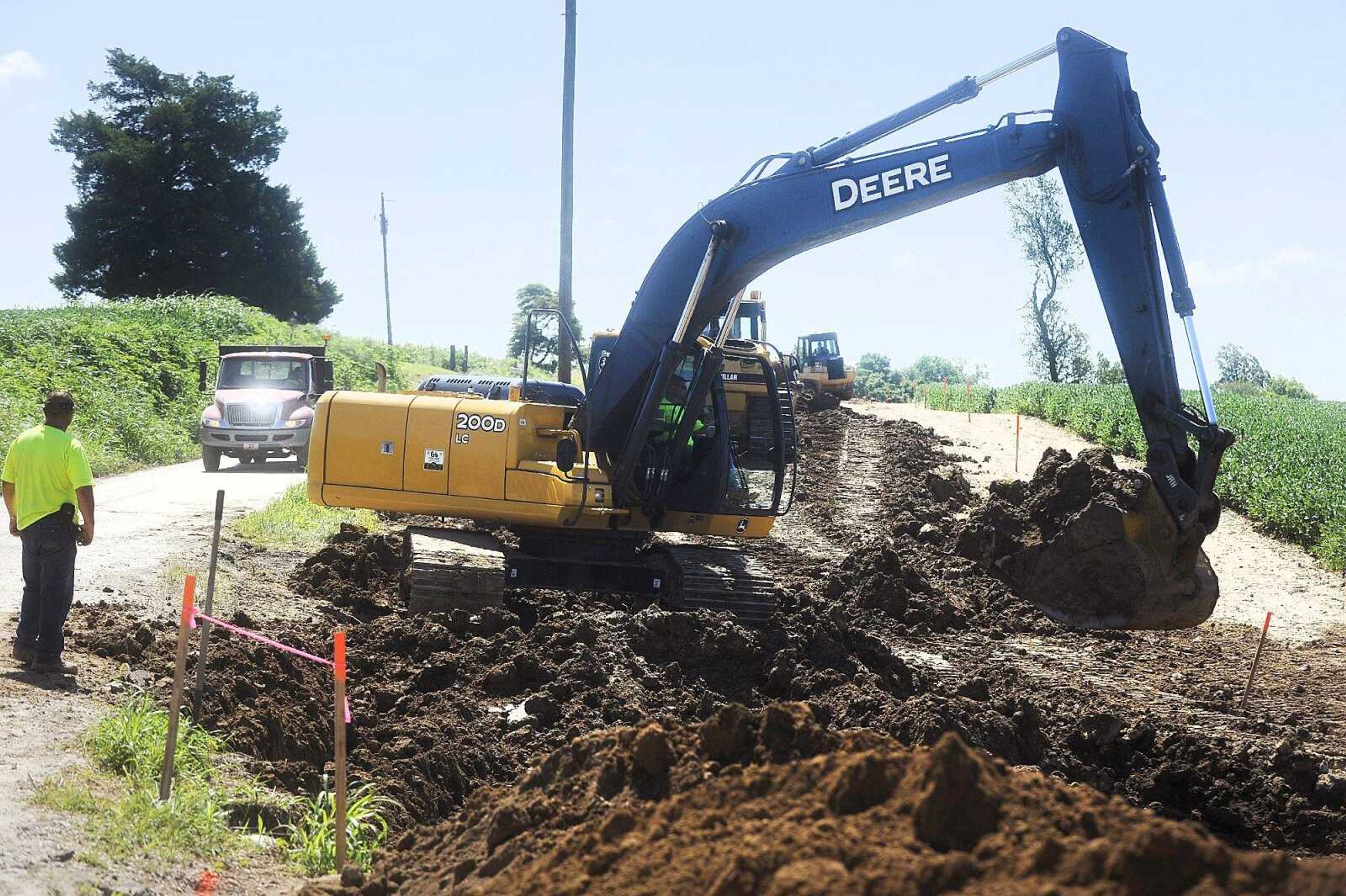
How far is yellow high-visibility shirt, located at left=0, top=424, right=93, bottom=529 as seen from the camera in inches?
349

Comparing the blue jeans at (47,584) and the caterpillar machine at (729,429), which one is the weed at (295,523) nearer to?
the caterpillar machine at (729,429)

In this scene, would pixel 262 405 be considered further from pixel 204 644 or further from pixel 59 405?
pixel 204 644

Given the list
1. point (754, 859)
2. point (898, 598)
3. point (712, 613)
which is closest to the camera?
point (754, 859)

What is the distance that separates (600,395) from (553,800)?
7.16 m

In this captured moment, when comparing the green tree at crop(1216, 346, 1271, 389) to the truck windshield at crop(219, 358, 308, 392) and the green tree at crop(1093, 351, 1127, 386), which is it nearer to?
the green tree at crop(1093, 351, 1127, 386)

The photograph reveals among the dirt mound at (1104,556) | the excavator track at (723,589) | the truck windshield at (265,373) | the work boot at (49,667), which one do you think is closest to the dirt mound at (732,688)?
the excavator track at (723,589)

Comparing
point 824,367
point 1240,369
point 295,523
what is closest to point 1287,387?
point 1240,369

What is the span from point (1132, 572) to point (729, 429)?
397 cm

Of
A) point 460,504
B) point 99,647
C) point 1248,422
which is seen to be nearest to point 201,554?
point 460,504

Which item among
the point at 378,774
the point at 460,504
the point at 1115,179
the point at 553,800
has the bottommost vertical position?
the point at 378,774

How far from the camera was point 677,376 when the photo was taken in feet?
41.0

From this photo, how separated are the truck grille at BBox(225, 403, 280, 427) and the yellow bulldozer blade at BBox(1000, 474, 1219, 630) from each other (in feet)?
56.6

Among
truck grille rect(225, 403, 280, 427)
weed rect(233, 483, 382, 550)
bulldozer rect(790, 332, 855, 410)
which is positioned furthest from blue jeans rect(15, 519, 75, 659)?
bulldozer rect(790, 332, 855, 410)

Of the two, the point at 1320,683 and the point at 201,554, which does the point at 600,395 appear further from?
the point at 1320,683
